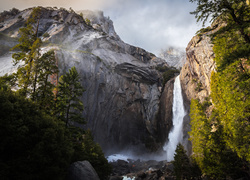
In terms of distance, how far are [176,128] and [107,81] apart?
21.0m

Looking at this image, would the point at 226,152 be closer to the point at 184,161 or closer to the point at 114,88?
the point at 184,161

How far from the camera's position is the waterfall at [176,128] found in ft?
115

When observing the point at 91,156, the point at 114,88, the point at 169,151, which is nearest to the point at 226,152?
the point at 91,156

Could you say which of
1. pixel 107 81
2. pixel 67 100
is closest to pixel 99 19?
pixel 107 81

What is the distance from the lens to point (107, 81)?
128ft

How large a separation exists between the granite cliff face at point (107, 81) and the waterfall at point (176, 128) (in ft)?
7.13

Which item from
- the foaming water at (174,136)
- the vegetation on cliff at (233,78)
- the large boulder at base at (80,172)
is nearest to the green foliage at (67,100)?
the large boulder at base at (80,172)

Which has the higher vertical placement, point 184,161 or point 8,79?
point 8,79

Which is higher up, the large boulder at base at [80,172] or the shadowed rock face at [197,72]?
the shadowed rock face at [197,72]

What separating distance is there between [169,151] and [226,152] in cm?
2686

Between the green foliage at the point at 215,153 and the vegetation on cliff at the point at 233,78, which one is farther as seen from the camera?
the green foliage at the point at 215,153

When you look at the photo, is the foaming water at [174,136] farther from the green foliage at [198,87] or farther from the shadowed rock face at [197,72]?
the green foliage at [198,87]

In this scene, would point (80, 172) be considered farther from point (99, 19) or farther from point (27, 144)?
point (99, 19)

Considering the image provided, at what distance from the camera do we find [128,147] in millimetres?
42938
